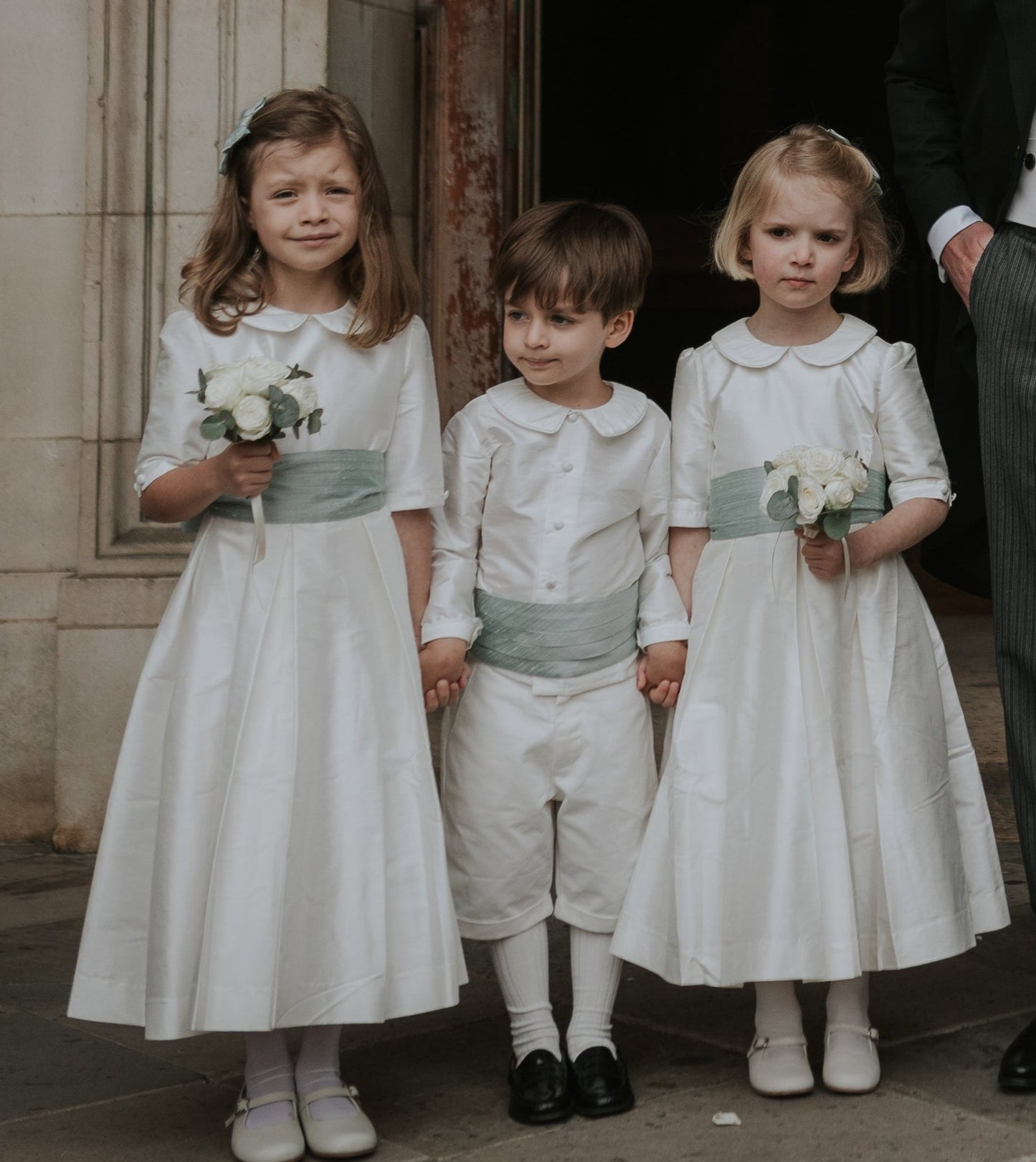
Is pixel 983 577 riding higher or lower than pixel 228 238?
lower

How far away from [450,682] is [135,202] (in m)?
2.45

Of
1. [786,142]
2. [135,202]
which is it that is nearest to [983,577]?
[786,142]

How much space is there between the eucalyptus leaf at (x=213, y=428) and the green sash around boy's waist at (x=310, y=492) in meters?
0.24

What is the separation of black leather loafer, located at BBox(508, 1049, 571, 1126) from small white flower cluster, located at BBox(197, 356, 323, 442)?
4.00 feet

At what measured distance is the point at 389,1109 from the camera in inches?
119

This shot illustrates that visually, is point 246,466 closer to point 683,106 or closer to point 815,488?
point 815,488

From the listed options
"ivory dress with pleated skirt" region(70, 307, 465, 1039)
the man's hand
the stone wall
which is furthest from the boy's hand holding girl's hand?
the stone wall

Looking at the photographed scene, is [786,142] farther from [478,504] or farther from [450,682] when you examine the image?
[450,682]

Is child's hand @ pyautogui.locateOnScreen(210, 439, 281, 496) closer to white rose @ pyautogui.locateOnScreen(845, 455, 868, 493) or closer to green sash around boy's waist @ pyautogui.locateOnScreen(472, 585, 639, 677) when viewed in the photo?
green sash around boy's waist @ pyautogui.locateOnScreen(472, 585, 639, 677)

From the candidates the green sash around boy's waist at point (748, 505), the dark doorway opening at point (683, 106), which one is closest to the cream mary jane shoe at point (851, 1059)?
the green sash around boy's waist at point (748, 505)

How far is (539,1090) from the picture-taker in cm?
296

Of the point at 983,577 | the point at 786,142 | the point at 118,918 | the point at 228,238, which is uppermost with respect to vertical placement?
the point at 786,142

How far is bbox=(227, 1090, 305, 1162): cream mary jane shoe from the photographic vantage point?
9.08 feet

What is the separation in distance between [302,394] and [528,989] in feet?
3.88
